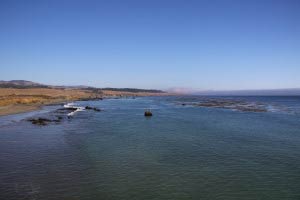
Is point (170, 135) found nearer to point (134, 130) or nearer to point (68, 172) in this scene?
point (134, 130)

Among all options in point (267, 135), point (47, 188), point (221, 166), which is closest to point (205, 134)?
point (267, 135)

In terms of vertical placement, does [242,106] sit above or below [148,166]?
above

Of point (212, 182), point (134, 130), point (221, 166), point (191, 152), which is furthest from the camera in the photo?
point (134, 130)

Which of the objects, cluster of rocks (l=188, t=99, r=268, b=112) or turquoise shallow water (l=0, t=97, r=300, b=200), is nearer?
turquoise shallow water (l=0, t=97, r=300, b=200)

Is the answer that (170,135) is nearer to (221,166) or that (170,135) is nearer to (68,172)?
(221,166)

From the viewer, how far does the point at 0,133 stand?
116ft

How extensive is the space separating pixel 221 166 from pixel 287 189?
522 cm

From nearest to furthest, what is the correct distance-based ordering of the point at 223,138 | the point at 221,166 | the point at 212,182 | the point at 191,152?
the point at 212,182 → the point at 221,166 → the point at 191,152 → the point at 223,138

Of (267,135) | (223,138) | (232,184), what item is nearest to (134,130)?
(223,138)

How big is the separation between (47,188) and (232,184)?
37.3 ft

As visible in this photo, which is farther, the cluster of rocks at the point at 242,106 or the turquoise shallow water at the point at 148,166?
the cluster of rocks at the point at 242,106

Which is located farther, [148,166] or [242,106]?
[242,106]

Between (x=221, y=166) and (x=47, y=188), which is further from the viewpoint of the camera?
(x=221, y=166)

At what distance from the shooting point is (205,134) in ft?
120
